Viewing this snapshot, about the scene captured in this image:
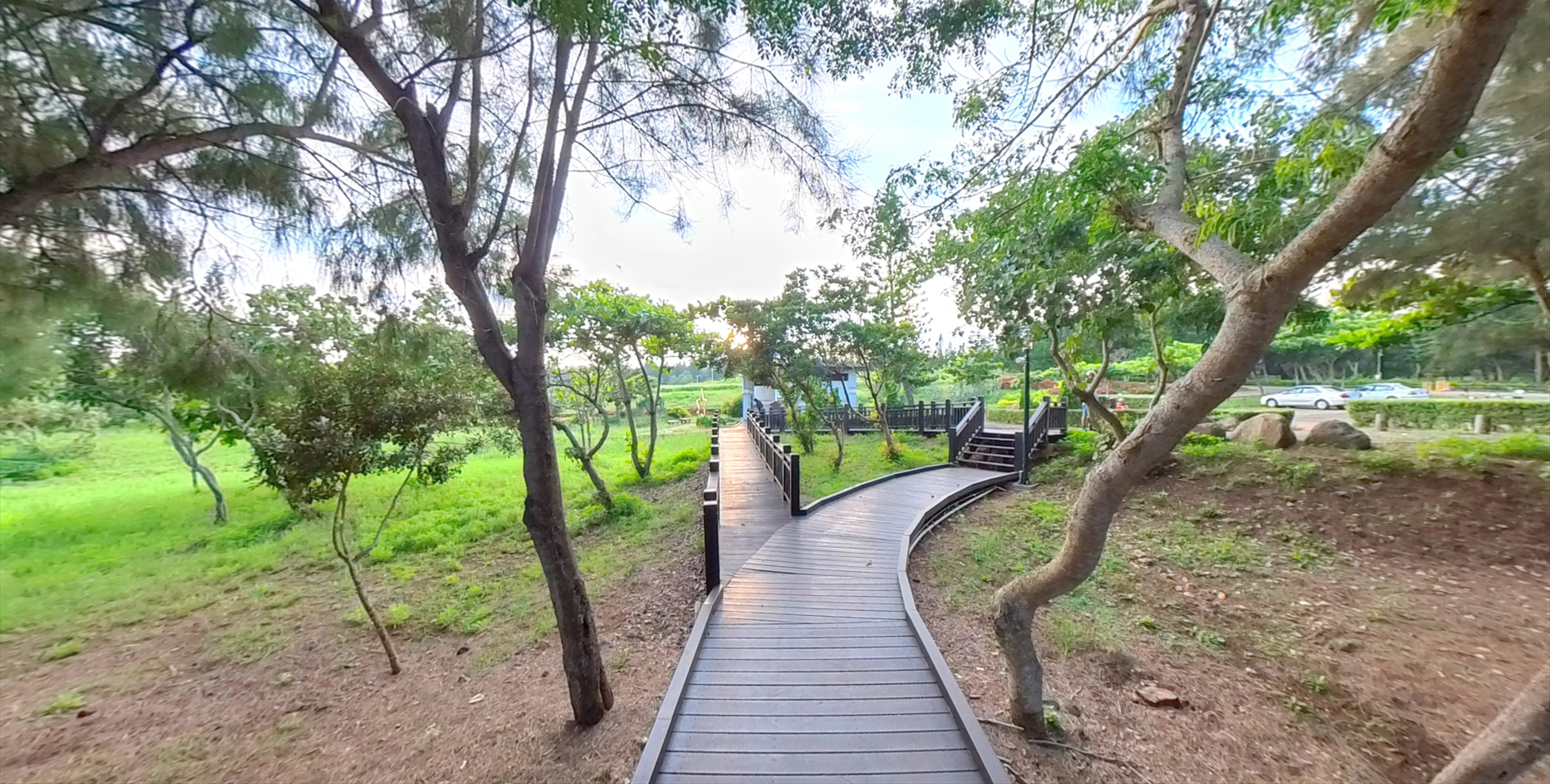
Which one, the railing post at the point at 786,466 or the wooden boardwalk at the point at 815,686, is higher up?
the railing post at the point at 786,466

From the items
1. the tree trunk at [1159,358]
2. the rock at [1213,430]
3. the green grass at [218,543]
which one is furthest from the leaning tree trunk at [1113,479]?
the rock at [1213,430]

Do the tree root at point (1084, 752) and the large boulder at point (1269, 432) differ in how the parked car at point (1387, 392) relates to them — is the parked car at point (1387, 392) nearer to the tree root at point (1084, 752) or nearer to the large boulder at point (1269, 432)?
the large boulder at point (1269, 432)

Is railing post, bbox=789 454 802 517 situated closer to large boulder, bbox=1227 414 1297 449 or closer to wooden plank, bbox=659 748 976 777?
wooden plank, bbox=659 748 976 777

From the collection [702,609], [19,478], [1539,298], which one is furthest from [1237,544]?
[19,478]

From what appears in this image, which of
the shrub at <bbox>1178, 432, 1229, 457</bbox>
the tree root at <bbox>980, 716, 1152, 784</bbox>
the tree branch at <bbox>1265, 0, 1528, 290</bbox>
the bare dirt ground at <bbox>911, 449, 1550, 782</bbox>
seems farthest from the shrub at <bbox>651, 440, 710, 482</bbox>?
the tree branch at <bbox>1265, 0, 1528, 290</bbox>

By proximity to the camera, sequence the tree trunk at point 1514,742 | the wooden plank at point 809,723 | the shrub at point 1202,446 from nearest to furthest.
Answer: the tree trunk at point 1514,742 → the wooden plank at point 809,723 → the shrub at point 1202,446

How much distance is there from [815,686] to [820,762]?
0.62 meters

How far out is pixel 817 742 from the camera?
107 inches

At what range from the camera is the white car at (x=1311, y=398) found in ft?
56.7

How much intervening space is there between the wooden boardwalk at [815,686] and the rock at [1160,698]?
144 centimetres

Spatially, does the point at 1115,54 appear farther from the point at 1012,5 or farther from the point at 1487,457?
the point at 1487,457

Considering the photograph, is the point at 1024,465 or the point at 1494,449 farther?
the point at 1024,465

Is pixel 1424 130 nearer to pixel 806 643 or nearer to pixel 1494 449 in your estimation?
pixel 806 643

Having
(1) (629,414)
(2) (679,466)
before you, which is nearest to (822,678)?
(1) (629,414)
